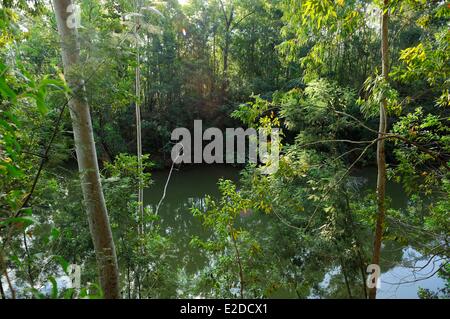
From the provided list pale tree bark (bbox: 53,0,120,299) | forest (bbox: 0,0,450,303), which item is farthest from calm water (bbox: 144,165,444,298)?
pale tree bark (bbox: 53,0,120,299)

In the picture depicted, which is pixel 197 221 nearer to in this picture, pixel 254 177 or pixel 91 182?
pixel 254 177

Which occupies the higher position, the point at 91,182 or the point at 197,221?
the point at 91,182

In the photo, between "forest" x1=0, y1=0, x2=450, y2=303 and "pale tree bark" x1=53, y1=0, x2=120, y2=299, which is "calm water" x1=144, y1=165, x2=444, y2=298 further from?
"pale tree bark" x1=53, y1=0, x2=120, y2=299

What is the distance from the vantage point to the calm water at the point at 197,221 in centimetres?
442

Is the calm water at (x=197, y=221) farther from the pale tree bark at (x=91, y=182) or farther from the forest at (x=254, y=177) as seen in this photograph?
the pale tree bark at (x=91, y=182)

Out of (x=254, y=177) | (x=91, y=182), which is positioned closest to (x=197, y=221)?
(x=254, y=177)

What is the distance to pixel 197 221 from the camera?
755 cm

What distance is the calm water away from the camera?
4.42 meters

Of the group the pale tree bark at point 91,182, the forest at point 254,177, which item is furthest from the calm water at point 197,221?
the pale tree bark at point 91,182

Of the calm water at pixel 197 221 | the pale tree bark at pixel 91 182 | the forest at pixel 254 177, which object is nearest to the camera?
the forest at pixel 254 177

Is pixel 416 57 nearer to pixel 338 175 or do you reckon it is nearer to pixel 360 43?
pixel 338 175

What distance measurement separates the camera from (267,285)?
3074 mm
